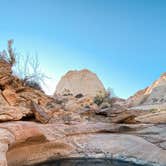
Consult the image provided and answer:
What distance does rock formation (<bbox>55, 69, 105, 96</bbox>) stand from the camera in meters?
32.2

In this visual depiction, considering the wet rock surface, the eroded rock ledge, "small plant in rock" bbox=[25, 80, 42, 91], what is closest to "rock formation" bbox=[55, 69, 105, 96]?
"small plant in rock" bbox=[25, 80, 42, 91]

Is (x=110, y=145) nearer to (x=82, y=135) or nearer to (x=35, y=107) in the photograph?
(x=82, y=135)

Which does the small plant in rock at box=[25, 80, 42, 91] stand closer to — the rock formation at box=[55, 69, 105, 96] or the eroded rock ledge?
the eroded rock ledge

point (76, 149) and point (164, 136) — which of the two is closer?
point (76, 149)

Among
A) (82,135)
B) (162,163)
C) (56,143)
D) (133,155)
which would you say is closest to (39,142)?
(56,143)

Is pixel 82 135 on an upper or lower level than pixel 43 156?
upper

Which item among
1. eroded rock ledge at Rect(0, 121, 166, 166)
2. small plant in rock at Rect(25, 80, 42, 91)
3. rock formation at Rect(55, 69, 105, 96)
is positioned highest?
rock formation at Rect(55, 69, 105, 96)

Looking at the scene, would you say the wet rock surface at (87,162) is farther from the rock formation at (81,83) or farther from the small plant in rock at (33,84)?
the rock formation at (81,83)

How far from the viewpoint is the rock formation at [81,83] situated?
32.2 meters

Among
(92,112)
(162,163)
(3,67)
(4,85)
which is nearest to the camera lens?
(162,163)

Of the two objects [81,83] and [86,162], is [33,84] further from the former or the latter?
[81,83]

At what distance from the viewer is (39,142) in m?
5.11

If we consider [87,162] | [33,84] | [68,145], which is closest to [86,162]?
[87,162]

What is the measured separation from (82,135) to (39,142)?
1119 mm
